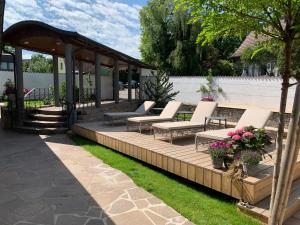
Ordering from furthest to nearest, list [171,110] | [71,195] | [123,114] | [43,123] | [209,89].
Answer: [209,89]
[43,123]
[123,114]
[171,110]
[71,195]

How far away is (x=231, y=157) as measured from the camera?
16.4 ft

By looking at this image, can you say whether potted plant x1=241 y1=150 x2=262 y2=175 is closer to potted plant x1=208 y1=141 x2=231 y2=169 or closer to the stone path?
potted plant x1=208 y1=141 x2=231 y2=169

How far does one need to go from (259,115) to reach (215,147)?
8.29 feet

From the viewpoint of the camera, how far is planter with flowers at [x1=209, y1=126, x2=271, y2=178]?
15.3 ft

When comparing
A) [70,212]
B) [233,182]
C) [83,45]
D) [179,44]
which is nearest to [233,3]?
[233,182]

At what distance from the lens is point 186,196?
5141 mm

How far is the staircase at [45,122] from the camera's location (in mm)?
10930

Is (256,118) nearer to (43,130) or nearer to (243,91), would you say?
(243,91)

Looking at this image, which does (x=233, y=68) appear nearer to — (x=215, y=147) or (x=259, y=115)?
(x=259, y=115)

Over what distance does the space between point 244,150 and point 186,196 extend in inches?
50.1

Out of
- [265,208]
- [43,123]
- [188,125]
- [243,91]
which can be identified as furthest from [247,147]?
[243,91]

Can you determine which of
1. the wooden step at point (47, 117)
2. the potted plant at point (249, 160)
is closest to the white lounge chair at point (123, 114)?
the wooden step at point (47, 117)

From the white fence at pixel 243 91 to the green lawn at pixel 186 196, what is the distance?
7021 mm

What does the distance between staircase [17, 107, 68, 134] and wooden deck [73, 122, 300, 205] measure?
6.98 feet
